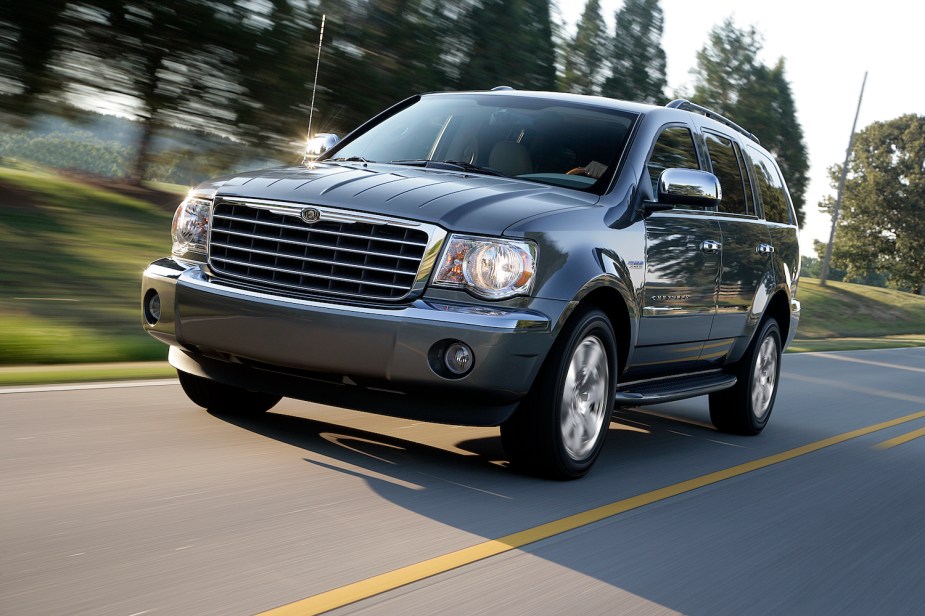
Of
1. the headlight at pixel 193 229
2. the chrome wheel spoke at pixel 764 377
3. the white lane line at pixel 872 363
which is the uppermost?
the headlight at pixel 193 229

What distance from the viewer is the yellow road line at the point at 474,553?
12.0 ft

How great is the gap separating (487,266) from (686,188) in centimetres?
167

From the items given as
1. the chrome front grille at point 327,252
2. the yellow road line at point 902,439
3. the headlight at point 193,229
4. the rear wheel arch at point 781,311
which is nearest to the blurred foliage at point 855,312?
the yellow road line at point 902,439

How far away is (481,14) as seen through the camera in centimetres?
2219

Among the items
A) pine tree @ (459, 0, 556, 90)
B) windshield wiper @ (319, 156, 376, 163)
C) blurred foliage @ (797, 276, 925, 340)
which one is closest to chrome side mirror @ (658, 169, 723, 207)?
windshield wiper @ (319, 156, 376, 163)

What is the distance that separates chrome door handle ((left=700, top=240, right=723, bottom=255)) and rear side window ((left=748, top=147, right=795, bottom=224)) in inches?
55.6

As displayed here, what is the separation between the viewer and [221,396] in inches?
259

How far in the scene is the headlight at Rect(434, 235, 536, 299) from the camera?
526 cm

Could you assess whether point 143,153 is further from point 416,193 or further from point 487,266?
point 487,266

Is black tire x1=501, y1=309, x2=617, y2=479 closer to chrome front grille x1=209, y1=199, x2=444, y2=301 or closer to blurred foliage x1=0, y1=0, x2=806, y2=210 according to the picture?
chrome front grille x1=209, y1=199, x2=444, y2=301

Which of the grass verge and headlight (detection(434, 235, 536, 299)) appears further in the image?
the grass verge

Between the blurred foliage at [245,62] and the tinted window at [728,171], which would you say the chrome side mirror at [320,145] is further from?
the blurred foliage at [245,62]

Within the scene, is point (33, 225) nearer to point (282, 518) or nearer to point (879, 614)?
point (282, 518)

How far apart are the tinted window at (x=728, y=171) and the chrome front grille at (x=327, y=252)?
3116 mm
